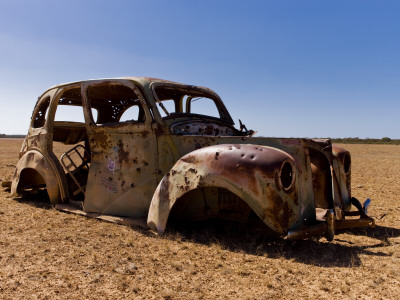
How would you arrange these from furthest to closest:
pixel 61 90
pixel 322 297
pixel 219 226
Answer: pixel 61 90 < pixel 219 226 < pixel 322 297

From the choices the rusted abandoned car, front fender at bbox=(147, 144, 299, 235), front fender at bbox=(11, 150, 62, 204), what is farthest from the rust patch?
front fender at bbox=(11, 150, 62, 204)

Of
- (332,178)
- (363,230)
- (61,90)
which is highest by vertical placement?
(61,90)

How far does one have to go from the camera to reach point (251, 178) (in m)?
3.00

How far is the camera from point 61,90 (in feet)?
17.0

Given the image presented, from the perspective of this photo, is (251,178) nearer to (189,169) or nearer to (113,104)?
(189,169)

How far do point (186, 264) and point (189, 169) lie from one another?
0.89 metres

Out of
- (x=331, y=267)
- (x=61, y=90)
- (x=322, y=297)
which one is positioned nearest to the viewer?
(x=322, y=297)

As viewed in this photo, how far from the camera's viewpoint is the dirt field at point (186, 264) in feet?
8.11

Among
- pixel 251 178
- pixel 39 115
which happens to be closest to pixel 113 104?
pixel 39 115

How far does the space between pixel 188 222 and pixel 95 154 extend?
59.6 inches

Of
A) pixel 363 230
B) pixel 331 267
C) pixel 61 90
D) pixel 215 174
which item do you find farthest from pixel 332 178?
pixel 61 90

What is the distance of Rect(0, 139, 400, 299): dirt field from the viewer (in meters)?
2.47

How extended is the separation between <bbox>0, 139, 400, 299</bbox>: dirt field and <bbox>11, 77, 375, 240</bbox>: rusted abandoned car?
26 centimetres

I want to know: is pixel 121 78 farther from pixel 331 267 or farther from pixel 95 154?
pixel 331 267
